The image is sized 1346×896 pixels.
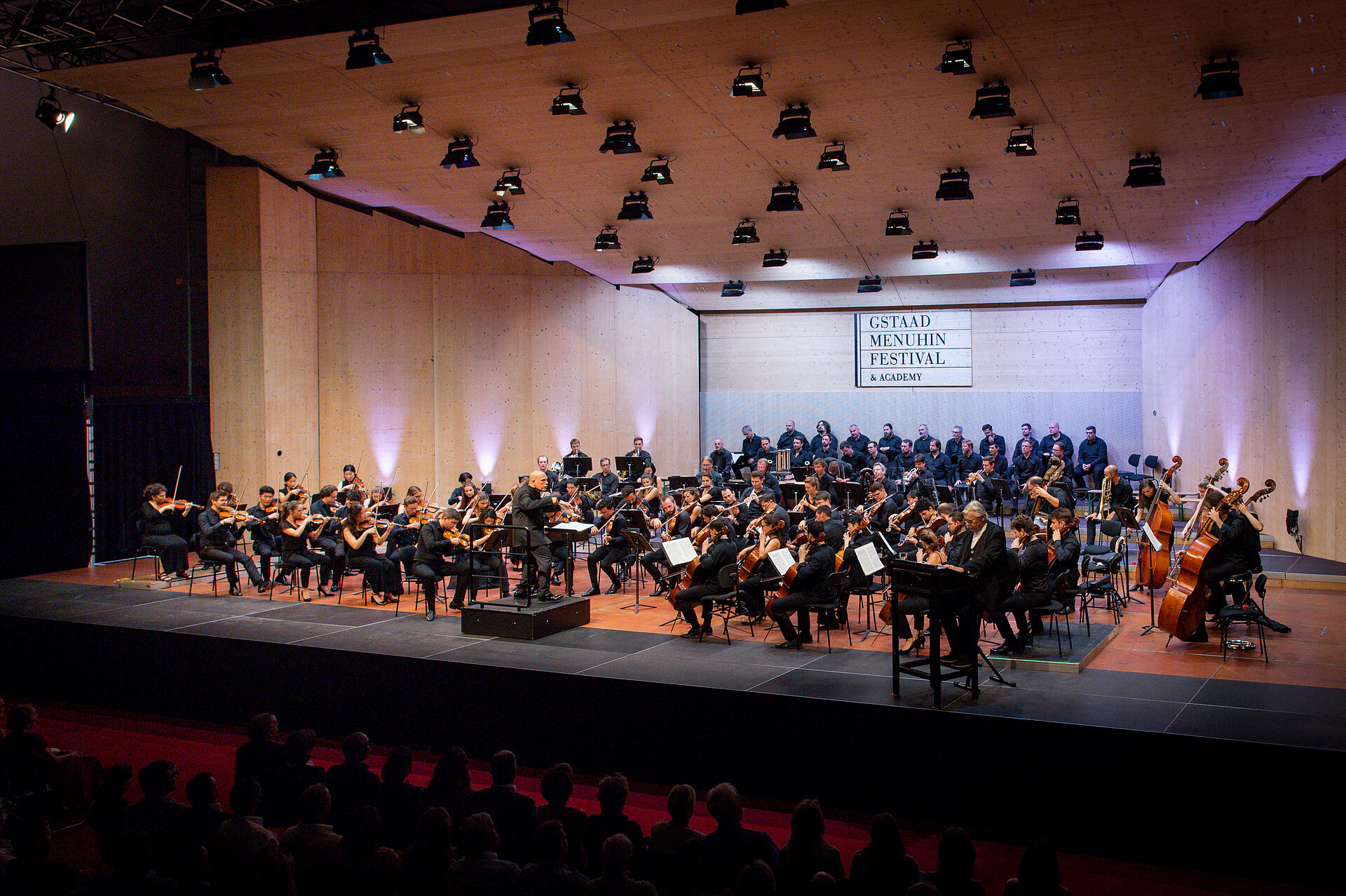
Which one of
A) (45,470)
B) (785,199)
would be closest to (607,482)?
(785,199)

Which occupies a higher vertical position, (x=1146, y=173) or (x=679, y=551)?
(x=1146, y=173)

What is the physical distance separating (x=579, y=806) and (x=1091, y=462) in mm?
14076

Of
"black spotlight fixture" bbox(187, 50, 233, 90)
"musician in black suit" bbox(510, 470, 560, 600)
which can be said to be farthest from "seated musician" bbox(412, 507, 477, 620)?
"black spotlight fixture" bbox(187, 50, 233, 90)

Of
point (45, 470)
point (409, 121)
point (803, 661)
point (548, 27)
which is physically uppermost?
point (409, 121)

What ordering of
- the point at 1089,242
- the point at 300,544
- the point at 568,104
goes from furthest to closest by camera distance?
the point at 1089,242, the point at 300,544, the point at 568,104

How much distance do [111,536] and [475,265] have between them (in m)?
7.46

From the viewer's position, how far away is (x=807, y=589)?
8.88m

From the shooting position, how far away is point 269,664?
8539 millimetres

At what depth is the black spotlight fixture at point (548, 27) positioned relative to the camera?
7.99 metres

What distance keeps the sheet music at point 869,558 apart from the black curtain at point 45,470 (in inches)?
464

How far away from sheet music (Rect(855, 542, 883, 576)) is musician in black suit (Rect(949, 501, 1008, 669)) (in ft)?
2.21

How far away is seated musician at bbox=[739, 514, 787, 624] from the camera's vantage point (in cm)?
920

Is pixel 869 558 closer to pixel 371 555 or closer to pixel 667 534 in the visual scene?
pixel 667 534

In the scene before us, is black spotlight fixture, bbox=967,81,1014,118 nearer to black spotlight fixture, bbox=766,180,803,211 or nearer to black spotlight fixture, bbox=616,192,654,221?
black spotlight fixture, bbox=766,180,803,211
